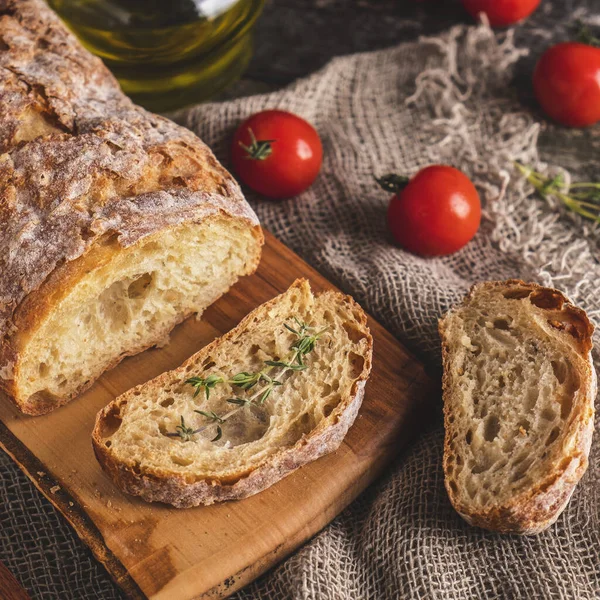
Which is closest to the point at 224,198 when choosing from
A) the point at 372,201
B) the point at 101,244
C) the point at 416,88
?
the point at 101,244

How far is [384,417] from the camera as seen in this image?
3.73 m

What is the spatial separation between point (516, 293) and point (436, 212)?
0.65m

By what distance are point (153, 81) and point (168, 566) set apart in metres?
2.86

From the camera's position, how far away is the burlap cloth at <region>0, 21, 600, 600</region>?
134 inches

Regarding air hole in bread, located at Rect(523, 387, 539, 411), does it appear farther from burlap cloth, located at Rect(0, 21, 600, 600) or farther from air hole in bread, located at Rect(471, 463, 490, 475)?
burlap cloth, located at Rect(0, 21, 600, 600)

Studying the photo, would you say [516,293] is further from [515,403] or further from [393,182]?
[393,182]

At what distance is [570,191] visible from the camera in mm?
4871

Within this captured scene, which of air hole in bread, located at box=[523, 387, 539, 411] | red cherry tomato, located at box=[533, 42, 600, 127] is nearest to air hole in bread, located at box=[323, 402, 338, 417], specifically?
air hole in bread, located at box=[523, 387, 539, 411]

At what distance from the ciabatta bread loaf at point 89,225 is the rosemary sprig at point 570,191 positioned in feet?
5.61

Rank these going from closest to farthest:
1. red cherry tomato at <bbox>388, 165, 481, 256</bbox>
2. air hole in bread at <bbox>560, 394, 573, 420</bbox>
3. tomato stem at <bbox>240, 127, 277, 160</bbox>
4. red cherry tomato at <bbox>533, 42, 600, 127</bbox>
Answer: air hole in bread at <bbox>560, 394, 573, 420</bbox>, red cherry tomato at <bbox>388, 165, 481, 256</bbox>, tomato stem at <bbox>240, 127, 277, 160</bbox>, red cherry tomato at <bbox>533, 42, 600, 127</bbox>

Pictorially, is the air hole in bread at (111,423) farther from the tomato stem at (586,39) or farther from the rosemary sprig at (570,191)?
the tomato stem at (586,39)

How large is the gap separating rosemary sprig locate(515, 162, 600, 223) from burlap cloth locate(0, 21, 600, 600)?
6 cm

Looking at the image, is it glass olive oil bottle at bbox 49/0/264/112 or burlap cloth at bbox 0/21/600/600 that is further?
glass olive oil bottle at bbox 49/0/264/112

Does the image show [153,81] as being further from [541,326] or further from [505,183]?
[541,326]
